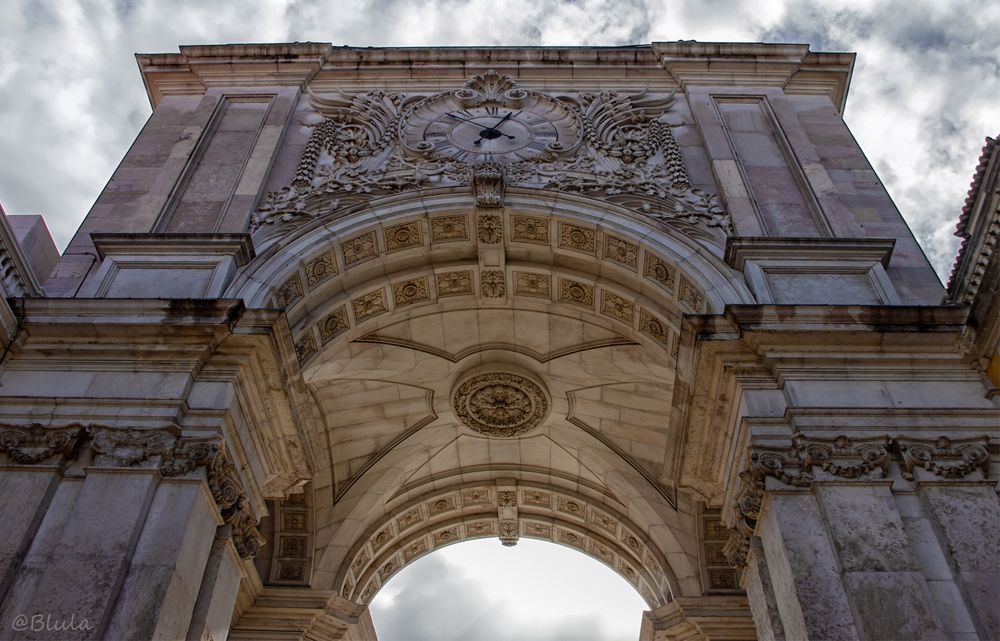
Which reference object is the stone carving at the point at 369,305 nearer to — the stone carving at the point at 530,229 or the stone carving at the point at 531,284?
the stone carving at the point at 531,284

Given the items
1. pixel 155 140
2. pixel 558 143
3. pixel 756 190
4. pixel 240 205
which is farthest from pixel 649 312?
pixel 155 140

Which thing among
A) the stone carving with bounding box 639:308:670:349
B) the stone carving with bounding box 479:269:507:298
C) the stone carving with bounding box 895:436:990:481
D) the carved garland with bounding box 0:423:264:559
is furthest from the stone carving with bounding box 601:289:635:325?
the carved garland with bounding box 0:423:264:559

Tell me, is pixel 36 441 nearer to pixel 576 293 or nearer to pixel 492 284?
pixel 492 284

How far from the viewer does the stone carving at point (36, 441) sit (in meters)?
8.72

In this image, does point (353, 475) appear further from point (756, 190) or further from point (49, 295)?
point (756, 190)

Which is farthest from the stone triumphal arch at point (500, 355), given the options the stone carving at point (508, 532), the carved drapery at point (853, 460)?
the stone carving at point (508, 532)

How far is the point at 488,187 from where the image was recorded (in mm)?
12992

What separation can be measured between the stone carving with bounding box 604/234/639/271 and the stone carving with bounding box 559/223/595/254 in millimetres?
255

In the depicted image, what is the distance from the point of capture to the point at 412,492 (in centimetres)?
1775

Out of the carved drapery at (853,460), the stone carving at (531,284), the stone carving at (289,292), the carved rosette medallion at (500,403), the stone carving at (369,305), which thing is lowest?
the carved drapery at (853,460)

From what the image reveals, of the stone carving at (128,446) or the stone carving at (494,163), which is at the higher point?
the stone carving at (494,163)

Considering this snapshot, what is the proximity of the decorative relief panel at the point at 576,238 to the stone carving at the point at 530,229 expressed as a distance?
0.26m

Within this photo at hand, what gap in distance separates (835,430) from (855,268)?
10.3 ft

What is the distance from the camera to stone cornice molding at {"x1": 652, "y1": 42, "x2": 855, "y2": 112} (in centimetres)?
1608
